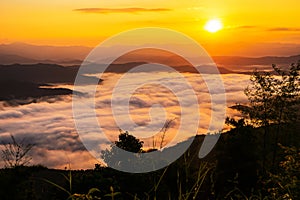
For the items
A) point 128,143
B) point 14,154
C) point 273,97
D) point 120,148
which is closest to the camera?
point 14,154

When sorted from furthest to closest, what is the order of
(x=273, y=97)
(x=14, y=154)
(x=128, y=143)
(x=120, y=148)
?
(x=273, y=97)
(x=128, y=143)
(x=120, y=148)
(x=14, y=154)

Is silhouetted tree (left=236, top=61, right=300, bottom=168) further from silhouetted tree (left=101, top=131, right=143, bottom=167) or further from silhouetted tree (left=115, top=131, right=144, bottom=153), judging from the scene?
silhouetted tree (left=101, top=131, right=143, bottom=167)

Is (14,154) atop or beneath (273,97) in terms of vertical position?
beneath

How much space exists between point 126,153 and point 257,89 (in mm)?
14784

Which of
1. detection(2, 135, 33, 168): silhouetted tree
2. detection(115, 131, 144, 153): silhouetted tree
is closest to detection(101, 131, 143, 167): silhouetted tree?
detection(115, 131, 144, 153): silhouetted tree

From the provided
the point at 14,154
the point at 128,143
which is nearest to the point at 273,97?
the point at 128,143

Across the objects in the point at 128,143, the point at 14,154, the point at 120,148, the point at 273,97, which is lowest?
the point at 120,148

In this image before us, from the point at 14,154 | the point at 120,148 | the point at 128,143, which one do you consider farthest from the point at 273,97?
the point at 14,154

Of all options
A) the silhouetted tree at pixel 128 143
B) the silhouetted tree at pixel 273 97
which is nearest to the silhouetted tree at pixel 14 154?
the silhouetted tree at pixel 128 143

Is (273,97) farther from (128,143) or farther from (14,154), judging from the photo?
(14,154)

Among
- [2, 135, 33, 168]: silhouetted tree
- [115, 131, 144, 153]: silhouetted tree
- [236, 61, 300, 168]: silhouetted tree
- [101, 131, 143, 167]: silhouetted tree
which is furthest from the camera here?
[236, 61, 300, 168]: silhouetted tree

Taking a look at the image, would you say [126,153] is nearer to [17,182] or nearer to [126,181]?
[126,181]

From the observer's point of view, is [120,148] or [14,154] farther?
[120,148]

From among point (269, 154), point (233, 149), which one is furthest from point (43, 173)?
point (233, 149)
